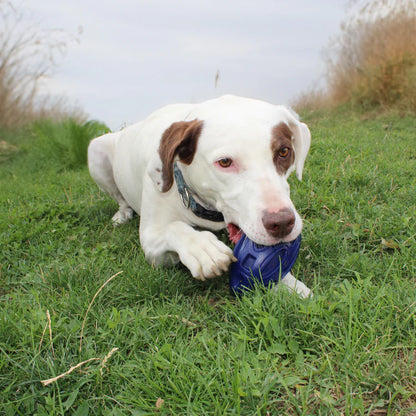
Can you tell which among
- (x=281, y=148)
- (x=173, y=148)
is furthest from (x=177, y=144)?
(x=281, y=148)

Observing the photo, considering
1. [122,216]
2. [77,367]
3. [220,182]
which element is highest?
[220,182]

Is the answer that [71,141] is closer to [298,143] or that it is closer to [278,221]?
[298,143]

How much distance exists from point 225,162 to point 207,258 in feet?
1.59

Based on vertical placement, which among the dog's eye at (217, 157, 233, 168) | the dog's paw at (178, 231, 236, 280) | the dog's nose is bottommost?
the dog's paw at (178, 231, 236, 280)

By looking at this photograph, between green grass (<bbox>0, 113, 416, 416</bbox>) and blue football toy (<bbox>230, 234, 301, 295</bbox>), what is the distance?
3.7 inches

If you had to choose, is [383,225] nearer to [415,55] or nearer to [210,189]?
[210,189]

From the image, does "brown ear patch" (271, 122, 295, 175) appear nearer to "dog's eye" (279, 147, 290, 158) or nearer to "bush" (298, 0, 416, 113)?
"dog's eye" (279, 147, 290, 158)

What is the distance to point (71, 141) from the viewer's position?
22.3 feet

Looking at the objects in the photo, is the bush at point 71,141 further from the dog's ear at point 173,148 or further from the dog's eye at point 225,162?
the dog's eye at point 225,162

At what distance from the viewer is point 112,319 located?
187cm

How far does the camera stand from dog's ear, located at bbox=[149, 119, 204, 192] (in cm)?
217

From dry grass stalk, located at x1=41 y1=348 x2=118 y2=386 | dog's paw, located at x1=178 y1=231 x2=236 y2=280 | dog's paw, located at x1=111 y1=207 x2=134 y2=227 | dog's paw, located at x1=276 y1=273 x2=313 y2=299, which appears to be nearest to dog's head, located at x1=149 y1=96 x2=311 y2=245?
Result: dog's paw, located at x1=178 y1=231 x2=236 y2=280

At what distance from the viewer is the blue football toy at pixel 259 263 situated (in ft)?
6.42

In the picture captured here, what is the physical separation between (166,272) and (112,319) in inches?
18.3
